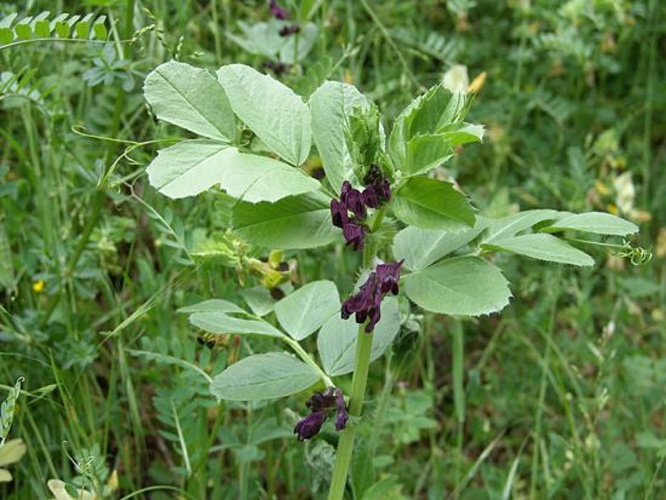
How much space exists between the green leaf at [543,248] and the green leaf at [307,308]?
29cm

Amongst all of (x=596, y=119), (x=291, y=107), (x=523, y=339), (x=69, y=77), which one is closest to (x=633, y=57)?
(x=596, y=119)

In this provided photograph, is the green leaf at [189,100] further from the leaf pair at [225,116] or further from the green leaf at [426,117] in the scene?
the green leaf at [426,117]

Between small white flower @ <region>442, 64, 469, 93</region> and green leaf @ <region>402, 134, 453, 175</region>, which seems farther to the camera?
small white flower @ <region>442, 64, 469, 93</region>

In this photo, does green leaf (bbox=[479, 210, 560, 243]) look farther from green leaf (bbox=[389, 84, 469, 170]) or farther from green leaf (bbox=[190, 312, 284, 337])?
green leaf (bbox=[190, 312, 284, 337])

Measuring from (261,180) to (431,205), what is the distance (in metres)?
0.19

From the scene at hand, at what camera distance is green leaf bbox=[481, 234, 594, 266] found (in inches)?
44.6

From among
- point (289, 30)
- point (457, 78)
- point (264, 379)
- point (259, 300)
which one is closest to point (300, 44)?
point (289, 30)

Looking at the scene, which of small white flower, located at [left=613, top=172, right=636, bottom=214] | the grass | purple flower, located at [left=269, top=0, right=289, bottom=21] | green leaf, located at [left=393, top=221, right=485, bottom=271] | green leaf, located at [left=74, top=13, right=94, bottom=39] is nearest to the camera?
green leaf, located at [left=393, top=221, right=485, bottom=271]

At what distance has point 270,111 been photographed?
1.18 m

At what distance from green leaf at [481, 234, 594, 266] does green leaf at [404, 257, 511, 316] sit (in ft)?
0.11

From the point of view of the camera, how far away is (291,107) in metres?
Answer: 1.19

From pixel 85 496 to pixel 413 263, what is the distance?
0.51m

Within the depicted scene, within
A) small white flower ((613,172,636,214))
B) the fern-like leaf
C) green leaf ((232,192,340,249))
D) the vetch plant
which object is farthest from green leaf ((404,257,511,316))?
small white flower ((613,172,636,214))

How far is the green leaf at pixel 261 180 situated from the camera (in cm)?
103
